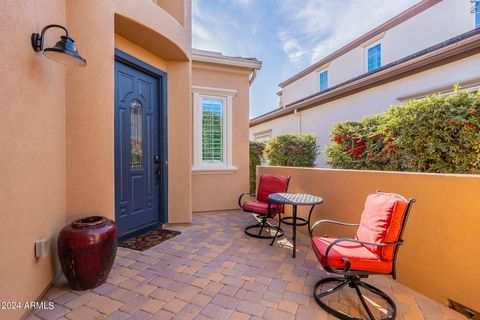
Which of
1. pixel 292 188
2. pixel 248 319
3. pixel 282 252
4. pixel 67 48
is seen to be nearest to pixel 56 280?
pixel 248 319

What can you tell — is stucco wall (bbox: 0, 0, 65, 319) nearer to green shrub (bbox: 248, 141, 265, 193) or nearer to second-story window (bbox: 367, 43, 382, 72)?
green shrub (bbox: 248, 141, 265, 193)

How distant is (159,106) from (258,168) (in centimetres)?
304

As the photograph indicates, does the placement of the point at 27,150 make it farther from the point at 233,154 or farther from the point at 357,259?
the point at 233,154

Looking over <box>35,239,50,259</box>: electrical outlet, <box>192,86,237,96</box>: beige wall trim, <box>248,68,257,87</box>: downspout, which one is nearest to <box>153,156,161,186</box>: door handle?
<box>192,86,237,96</box>: beige wall trim

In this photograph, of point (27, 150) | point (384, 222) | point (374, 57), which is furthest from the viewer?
point (374, 57)

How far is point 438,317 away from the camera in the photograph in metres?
2.12

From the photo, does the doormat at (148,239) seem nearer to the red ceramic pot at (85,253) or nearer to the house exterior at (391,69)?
the red ceramic pot at (85,253)

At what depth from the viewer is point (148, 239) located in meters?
4.01

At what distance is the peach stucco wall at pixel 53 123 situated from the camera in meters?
1.82

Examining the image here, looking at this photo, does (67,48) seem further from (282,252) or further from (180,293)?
(282,252)

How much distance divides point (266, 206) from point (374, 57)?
953cm

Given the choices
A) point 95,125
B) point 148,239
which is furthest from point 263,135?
point 95,125

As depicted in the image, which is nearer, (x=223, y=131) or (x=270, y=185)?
(x=270, y=185)

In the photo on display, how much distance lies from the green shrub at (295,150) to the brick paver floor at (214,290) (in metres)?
2.81
